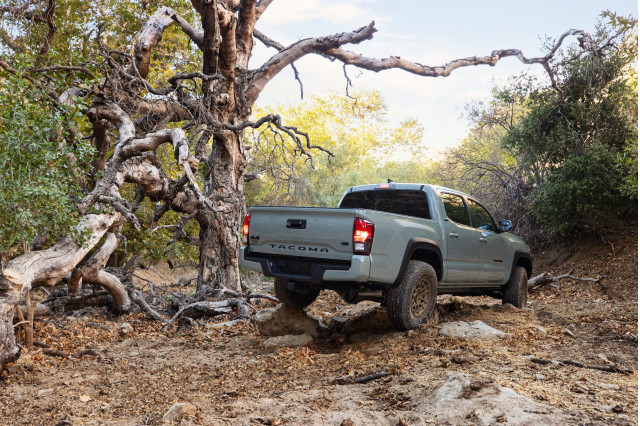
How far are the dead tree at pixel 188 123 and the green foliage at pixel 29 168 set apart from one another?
71 cm

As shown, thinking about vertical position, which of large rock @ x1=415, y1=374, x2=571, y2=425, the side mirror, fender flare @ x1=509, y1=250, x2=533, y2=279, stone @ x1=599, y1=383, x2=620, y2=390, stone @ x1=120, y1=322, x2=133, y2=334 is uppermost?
the side mirror

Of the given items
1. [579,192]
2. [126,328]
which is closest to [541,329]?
[126,328]

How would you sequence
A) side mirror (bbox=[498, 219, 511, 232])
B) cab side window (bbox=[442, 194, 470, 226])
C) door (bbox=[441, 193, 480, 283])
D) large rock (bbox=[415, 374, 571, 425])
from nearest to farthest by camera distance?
large rock (bbox=[415, 374, 571, 425]) < door (bbox=[441, 193, 480, 283]) < cab side window (bbox=[442, 194, 470, 226]) < side mirror (bbox=[498, 219, 511, 232])

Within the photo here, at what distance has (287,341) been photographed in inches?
285

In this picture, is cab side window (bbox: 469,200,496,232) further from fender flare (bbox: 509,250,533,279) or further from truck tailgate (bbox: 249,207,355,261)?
truck tailgate (bbox: 249,207,355,261)

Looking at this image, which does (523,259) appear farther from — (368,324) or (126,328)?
(126,328)

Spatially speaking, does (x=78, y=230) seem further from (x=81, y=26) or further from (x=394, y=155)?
(x=394, y=155)

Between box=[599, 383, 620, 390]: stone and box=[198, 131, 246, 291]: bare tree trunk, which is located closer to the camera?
box=[599, 383, 620, 390]: stone

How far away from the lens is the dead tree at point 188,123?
8391 millimetres

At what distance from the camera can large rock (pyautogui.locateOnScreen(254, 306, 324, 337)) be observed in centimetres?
775

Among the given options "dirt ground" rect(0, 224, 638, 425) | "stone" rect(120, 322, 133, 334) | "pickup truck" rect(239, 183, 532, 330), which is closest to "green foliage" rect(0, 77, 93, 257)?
"dirt ground" rect(0, 224, 638, 425)

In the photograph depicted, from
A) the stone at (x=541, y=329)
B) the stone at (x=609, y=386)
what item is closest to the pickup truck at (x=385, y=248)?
the stone at (x=541, y=329)

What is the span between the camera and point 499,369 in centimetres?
531

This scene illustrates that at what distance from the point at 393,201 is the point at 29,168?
4.75 meters
